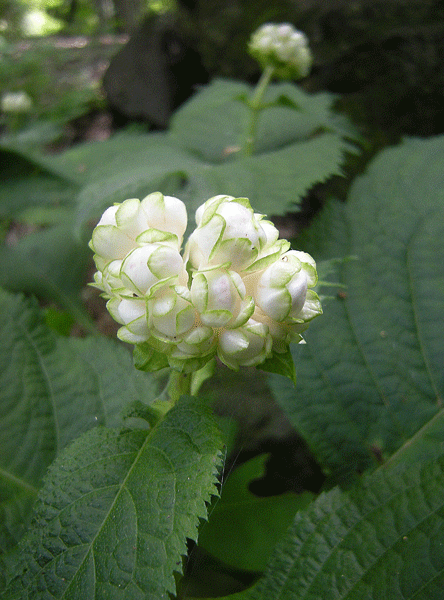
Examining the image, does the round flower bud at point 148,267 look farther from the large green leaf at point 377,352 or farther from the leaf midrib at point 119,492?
the large green leaf at point 377,352

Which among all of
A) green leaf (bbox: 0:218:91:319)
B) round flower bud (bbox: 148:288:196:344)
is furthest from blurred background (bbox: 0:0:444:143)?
round flower bud (bbox: 148:288:196:344)

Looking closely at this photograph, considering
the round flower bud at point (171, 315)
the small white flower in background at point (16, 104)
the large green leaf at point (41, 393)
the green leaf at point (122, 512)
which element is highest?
the round flower bud at point (171, 315)

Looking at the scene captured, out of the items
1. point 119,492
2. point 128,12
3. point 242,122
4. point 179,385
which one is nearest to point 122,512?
point 119,492

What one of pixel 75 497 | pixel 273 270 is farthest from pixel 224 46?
pixel 75 497

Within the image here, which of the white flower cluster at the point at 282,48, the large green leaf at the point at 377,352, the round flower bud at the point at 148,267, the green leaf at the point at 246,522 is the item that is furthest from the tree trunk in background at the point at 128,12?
the round flower bud at the point at 148,267

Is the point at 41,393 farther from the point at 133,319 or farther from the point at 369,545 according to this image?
the point at 369,545

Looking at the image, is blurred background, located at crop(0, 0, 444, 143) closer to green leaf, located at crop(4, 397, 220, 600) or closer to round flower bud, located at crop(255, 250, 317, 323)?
round flower bud, located at crop(255, 250, 317, 323)

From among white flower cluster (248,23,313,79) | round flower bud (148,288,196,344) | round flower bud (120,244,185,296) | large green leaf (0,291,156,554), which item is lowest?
large green leaf (0,291,156,554)
